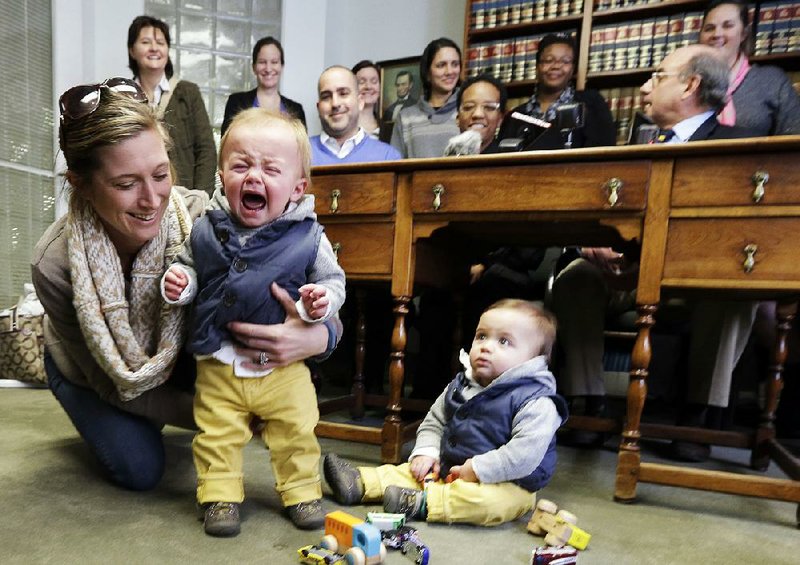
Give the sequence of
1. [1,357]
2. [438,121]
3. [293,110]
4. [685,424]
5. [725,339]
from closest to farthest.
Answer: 1. [725,339]
2. [685,424]
3. [1,357]
4. [438,121]
5. [293,110]

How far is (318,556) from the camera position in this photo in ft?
2.76

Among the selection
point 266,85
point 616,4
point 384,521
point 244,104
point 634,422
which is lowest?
point 384,521

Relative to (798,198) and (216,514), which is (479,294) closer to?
(798,198)

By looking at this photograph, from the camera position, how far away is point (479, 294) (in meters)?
2.04

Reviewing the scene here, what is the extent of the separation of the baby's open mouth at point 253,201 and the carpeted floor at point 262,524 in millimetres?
604

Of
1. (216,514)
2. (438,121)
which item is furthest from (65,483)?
(438,121)

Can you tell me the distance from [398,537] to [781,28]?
3.06m

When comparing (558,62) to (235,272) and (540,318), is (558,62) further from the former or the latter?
(235,272)

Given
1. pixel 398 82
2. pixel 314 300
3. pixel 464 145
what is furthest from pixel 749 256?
pixel 398 82

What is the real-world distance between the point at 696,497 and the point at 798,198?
2.49 feet

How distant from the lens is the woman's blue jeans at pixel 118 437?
114cm

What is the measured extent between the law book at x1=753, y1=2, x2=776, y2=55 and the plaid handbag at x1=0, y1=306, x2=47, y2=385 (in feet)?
12.0

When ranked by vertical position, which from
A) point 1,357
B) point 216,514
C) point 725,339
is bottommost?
point 1,357

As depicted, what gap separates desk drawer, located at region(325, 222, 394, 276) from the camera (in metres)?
1.42
